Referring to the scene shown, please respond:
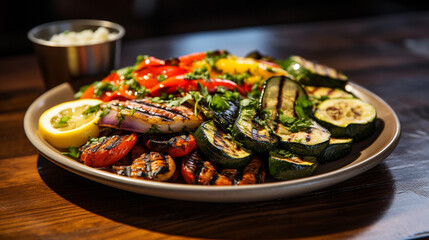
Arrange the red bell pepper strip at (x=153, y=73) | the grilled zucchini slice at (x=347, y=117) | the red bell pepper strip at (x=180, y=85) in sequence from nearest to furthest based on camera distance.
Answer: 1. the grilled zucchini slice at (x=347, y=117)
2. the red bell pepper strip at (x=180, y=85)
3. the red bell pepper strip at (x=153, y=73)

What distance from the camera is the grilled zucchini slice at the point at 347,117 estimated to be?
6.93 feet

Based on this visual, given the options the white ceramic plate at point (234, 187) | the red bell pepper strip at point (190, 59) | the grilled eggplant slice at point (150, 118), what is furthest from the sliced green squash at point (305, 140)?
the red bell pepper strip at point (190, 59)

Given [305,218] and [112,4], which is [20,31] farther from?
[305,218]

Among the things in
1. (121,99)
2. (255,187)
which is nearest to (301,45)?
(121,99)

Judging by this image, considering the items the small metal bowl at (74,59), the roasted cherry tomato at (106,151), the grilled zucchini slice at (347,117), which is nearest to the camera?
the roasted cherry tomato at (106,151)

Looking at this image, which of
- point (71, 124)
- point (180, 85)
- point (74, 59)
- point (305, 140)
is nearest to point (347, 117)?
point (305, 140)

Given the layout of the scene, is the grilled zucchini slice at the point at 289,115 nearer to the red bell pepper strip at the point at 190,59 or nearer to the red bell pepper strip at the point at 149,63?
the red bell pepper strip at the point at 190,59

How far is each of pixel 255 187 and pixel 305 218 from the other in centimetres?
28

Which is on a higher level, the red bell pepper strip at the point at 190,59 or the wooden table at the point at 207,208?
the red bell pepper strip at the point at 190,59

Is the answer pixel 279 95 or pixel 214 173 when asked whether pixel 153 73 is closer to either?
pixel 279 95

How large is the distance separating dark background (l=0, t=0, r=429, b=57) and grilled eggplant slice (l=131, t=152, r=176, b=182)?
15.5ft

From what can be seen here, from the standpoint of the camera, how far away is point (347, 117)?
221 centimetres

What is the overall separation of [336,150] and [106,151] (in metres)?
1.06

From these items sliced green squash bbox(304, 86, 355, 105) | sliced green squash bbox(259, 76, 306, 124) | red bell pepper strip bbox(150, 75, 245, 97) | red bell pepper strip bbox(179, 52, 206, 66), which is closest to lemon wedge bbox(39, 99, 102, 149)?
red bell pepper strip bbox(150, 75, 245, 97)
